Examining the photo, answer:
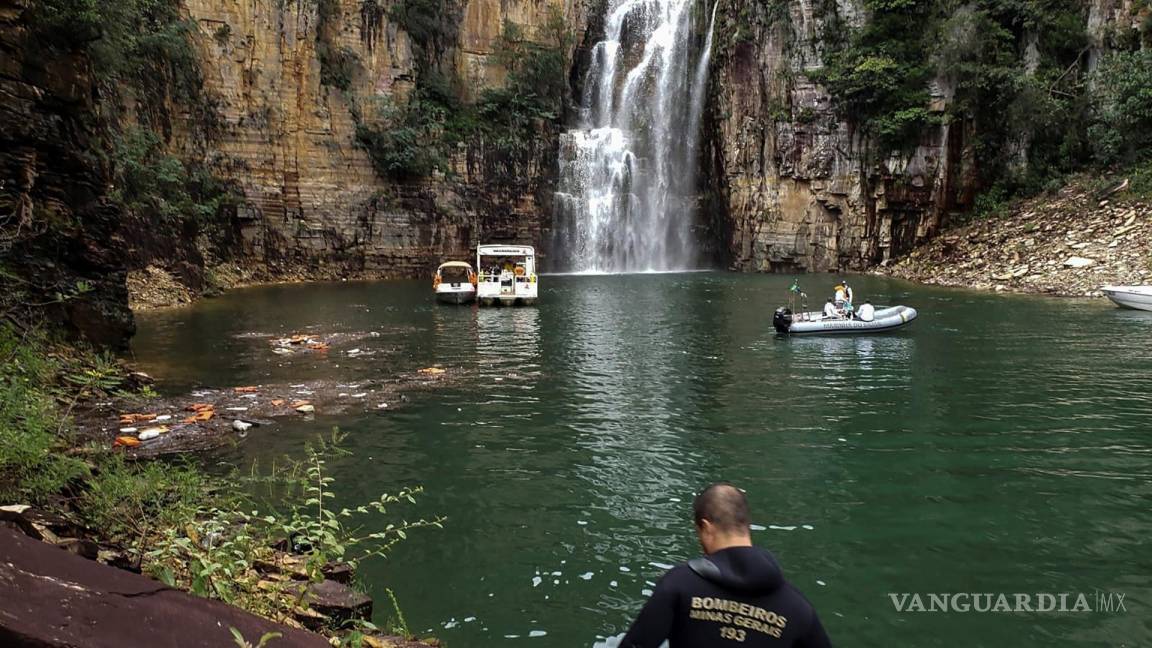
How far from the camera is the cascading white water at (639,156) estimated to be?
158 ft

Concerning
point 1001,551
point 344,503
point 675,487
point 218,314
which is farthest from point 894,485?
point 218,314

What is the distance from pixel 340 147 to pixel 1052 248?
120 ft

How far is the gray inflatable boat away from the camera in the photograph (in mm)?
20625

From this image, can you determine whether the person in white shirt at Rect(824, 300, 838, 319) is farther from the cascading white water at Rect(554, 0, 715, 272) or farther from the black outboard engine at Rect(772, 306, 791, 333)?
the cascading white water at Rect(554, 0, 715, 272)

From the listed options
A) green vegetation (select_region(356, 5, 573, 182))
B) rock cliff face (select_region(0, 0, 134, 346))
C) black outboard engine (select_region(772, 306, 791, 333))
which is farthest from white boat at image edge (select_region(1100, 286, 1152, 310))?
green vegetation (select_region(356, 5, 573, 182))

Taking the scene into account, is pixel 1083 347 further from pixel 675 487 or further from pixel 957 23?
pixel 957 23

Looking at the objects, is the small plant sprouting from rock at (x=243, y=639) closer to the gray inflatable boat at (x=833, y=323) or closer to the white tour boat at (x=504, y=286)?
the gray inflatable boat at (x=833, y=323)

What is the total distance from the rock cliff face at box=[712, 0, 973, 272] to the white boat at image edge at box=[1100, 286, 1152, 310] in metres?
18.5

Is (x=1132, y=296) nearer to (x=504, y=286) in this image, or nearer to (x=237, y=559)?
(x=504, y=286)

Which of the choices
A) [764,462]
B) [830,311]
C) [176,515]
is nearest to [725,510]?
[176,515]

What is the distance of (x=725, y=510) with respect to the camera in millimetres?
2977

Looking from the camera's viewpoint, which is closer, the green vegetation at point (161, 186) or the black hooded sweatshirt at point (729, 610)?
the black hooded sweatshirt at point (729, 610)

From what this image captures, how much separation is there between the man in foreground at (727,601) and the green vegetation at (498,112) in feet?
145

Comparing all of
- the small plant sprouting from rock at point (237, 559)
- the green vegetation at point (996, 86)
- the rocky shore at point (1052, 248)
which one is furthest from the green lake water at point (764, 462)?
the green vegetation at point (996, 86)
